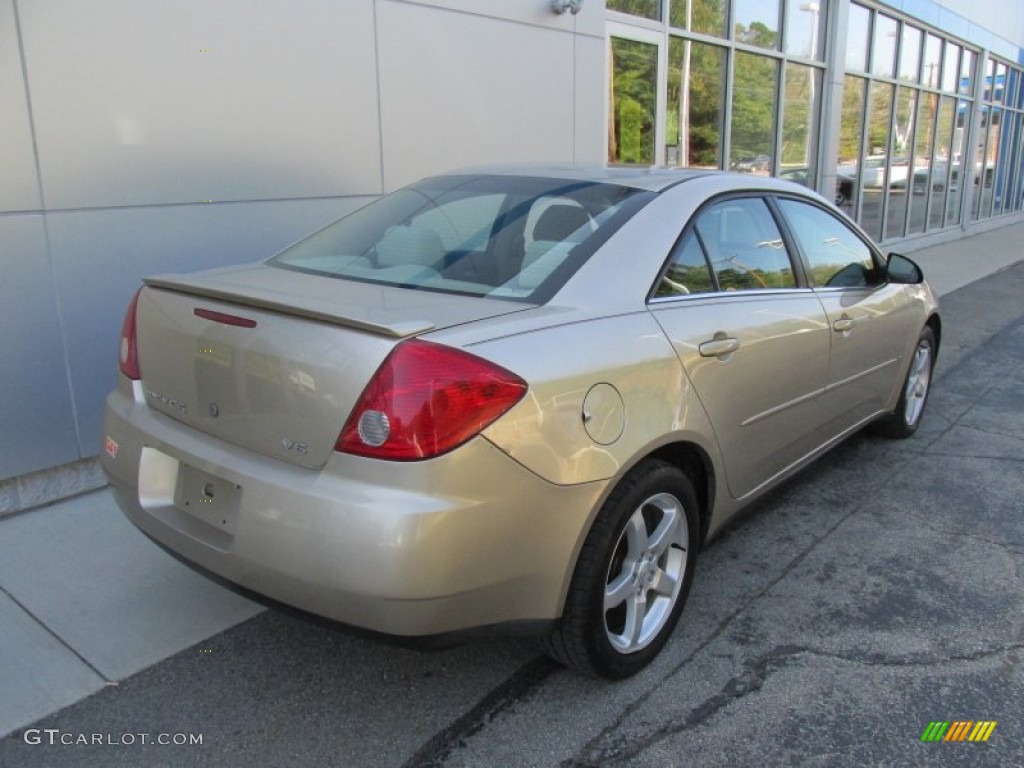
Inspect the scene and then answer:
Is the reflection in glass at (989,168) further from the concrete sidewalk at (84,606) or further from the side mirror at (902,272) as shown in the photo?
the concrete sidewalk at (84,606)

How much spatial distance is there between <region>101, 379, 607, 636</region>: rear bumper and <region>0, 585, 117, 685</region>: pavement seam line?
602 mm

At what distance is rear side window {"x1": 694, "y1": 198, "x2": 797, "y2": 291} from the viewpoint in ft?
10.2

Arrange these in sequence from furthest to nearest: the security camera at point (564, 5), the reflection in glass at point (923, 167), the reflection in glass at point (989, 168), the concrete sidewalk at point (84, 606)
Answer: the reflection in glass at point (989, 168) → the reflection in glass at point (923, 167) → the security camera at point (564, 5) → the concrete sidewalk at point (84, 606)

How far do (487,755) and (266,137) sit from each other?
3.69 m

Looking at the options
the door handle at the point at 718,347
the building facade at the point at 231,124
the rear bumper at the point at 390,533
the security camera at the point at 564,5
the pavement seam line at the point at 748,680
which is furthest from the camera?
the security camera at the point at 564,5

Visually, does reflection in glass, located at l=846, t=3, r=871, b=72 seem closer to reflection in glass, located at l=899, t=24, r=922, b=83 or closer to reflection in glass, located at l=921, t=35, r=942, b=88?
reflection in glass, located at l=899, t=24, r=922, b=83

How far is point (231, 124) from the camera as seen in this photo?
182 inches

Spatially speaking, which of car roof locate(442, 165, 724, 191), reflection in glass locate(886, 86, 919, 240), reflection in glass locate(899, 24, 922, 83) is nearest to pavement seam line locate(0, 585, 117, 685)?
car roof locate(442, 165, 724, 191)

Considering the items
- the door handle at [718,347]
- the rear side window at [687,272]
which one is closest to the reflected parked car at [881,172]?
the rear side window at [687,272]

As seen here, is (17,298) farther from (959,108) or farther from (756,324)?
(959,108)

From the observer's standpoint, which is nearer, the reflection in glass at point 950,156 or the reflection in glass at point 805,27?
the reflection in glass at point 805,27

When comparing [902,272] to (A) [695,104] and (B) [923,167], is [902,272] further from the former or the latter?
(B) [923,167]

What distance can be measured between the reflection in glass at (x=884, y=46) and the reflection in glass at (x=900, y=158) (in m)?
0.70

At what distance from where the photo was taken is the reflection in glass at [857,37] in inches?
505
